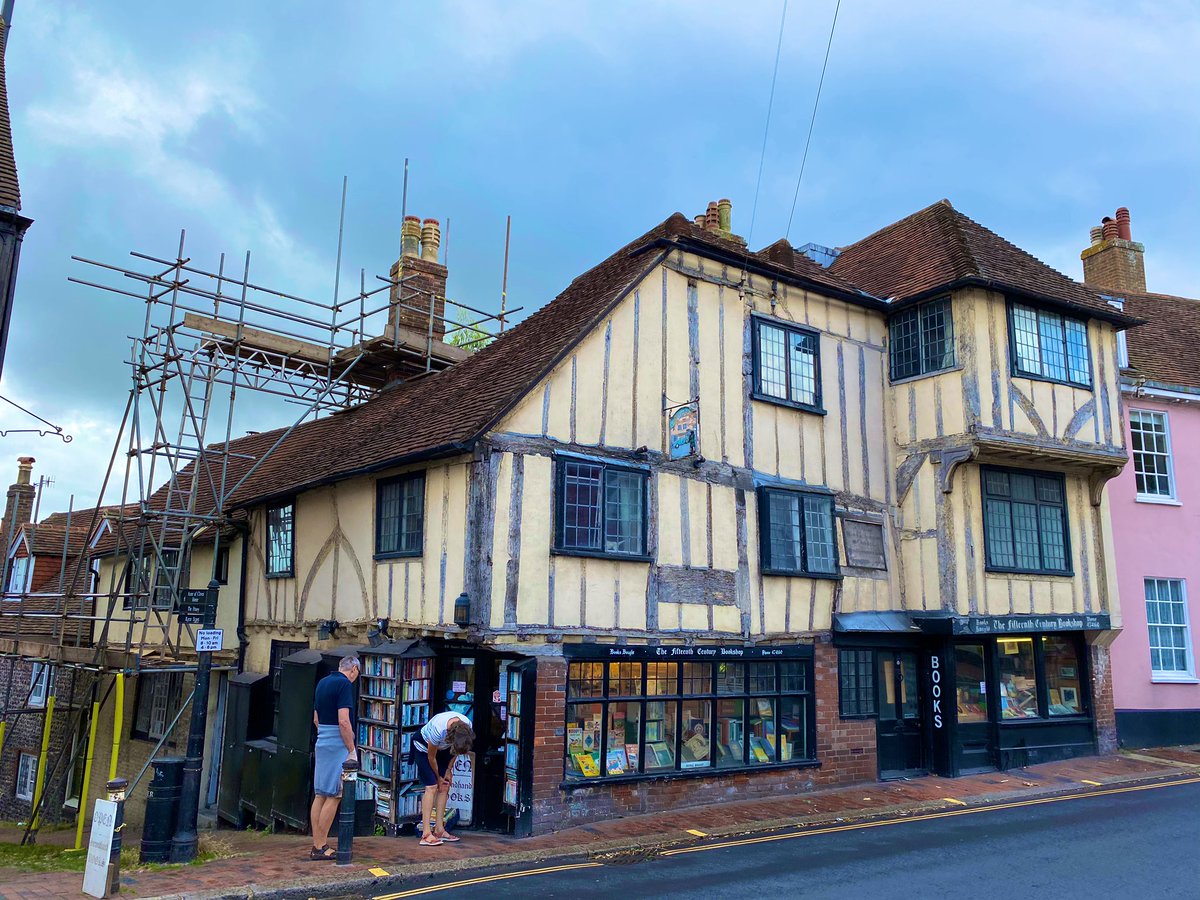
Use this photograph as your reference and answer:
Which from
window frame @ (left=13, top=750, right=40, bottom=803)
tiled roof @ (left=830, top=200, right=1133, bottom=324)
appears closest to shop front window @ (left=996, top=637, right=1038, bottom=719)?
tiled roof @ (left=830, top=200, right=1133, bottom=324)

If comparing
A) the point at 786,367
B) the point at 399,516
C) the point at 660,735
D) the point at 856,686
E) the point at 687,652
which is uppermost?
the point at 786,367

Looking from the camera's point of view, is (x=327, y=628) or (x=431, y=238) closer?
(x=327, y=628)

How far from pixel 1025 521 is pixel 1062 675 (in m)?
2.76

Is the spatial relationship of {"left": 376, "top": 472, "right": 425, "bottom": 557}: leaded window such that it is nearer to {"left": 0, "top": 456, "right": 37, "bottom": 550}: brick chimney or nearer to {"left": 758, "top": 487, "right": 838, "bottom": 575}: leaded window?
{"left": 758, "top": 487, "right": 838, "bottom": 575}: leaded window

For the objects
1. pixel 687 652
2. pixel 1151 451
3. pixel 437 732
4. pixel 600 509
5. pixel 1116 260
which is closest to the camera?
pixel 437 732

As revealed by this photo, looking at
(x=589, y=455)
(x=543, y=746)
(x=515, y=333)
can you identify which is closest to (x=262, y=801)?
(x=543, y=746)

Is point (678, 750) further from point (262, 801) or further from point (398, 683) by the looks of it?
point (262, 801)

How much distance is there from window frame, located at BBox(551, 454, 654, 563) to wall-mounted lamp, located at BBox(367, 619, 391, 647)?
2662mm

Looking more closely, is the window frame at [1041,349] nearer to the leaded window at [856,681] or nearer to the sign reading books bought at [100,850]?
the leaded window at [856,681]

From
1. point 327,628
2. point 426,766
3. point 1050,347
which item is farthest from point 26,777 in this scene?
point 1050,347

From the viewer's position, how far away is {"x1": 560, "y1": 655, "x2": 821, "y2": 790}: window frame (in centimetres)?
1175

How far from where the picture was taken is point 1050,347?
15578 millimetres

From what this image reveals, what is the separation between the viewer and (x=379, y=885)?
28.5 ft

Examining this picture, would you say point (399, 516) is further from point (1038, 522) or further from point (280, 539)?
point (1038, 522)
